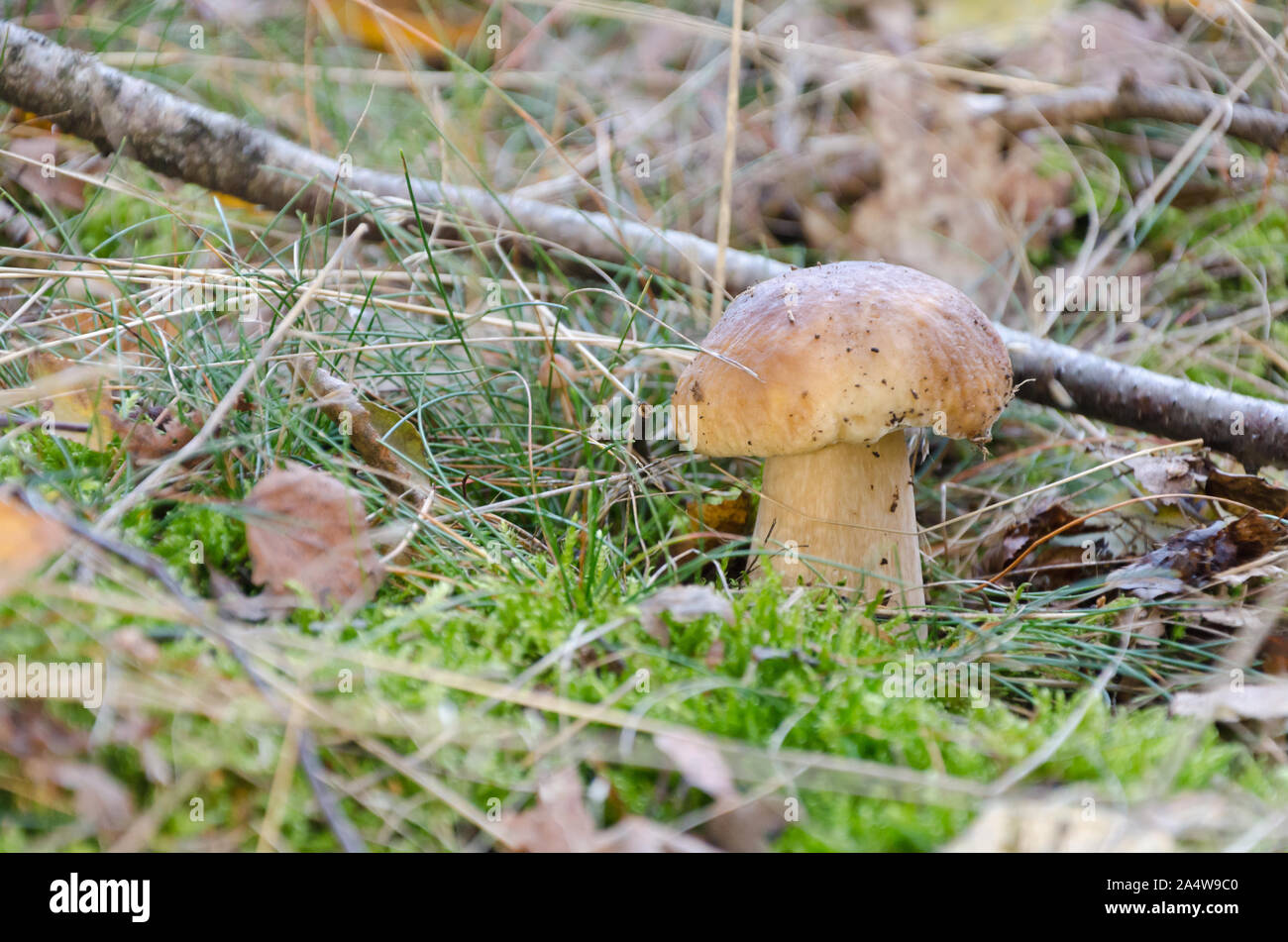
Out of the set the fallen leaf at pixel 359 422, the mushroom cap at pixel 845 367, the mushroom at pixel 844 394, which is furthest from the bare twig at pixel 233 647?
the mushroom cap at pixel 845 367

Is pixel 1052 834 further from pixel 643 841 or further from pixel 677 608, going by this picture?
pixel 677 608

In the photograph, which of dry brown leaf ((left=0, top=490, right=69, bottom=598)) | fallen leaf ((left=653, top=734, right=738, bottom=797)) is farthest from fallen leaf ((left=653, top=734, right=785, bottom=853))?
dry brown leaf ((left=0, top=490, right=69, bottom=598))

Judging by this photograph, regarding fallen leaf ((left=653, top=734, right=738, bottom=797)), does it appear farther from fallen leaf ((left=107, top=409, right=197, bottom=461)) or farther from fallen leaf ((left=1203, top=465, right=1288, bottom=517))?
fallen leaf ((left=1203, top=465, right=1288, bottom=517))

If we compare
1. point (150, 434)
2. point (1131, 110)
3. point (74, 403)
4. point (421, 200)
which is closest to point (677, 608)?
point (150, 434)
